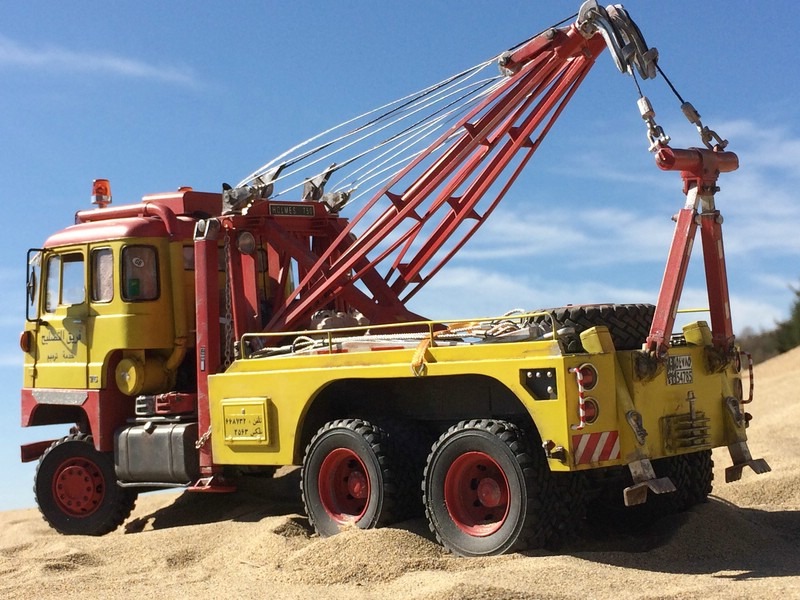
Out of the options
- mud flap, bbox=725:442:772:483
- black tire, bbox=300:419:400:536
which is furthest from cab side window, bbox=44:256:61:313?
mud flap, bbox=725:442:772:483

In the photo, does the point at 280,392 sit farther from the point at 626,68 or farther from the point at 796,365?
the point at 796,365

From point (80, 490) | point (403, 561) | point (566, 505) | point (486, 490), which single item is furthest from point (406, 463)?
point (80, 490)

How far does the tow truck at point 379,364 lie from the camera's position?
859 cm

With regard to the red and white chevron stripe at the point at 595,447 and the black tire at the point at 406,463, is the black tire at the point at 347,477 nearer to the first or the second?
the black tire at the point at 406,463

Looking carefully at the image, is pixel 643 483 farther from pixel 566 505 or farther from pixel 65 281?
pixel 65 281

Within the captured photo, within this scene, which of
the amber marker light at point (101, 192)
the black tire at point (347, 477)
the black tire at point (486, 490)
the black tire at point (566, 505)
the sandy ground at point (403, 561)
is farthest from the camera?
the amber marker light at point (101, 192)

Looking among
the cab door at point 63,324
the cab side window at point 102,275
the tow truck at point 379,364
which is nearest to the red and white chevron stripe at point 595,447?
the tow truck at point 379,364

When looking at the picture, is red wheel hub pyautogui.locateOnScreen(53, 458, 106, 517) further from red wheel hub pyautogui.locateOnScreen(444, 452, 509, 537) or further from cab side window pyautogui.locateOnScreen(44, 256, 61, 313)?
red wheel hub pyautogui.locateOnScreen(444, 452, 509, 537)

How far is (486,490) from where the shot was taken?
886 cm

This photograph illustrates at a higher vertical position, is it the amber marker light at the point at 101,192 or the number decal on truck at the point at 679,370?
the amber marker light at the point at 101,192

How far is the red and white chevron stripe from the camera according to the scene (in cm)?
820

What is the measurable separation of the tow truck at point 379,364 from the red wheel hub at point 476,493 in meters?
0.02

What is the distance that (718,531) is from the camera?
936cm

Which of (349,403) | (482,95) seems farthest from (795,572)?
(482,95)
